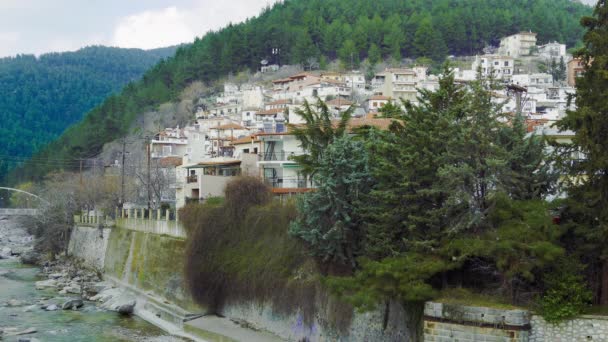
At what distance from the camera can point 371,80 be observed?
4651 inches

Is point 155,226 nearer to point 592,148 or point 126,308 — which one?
point 126,308

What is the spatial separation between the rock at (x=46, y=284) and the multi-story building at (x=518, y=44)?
361 feet

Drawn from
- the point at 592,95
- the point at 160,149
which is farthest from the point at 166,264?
the point at 160,149

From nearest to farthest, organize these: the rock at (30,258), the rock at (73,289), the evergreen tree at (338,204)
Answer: the evergreen tree at (338,204) → the rock at (73,289) → the rock at (30,258)

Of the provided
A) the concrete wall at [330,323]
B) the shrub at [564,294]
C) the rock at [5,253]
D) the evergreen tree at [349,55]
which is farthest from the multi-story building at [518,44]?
the shrub at [564,294]

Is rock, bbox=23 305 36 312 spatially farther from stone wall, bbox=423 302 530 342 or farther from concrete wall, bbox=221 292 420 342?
stone wall, bbox=423 302 530 342

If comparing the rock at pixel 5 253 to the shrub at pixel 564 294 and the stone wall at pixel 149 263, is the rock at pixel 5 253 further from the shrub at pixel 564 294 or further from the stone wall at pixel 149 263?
the shrub at pixel 564 294

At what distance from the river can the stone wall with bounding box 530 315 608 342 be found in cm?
1700

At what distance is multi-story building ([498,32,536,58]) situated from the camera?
133m

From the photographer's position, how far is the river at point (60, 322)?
100 ft

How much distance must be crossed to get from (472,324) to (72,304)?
88.7 feet

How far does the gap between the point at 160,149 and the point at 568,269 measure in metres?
72.8

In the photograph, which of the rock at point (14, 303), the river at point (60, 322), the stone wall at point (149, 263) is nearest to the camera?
the river at point (60, 322)

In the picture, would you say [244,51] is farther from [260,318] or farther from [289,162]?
[260,318]
